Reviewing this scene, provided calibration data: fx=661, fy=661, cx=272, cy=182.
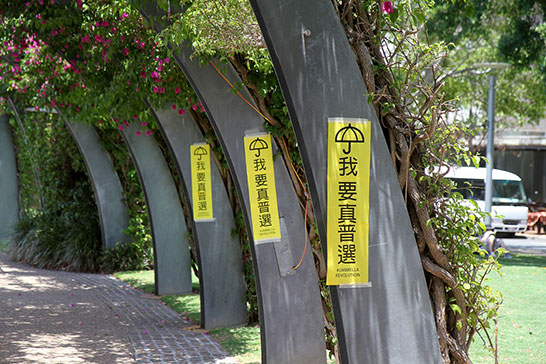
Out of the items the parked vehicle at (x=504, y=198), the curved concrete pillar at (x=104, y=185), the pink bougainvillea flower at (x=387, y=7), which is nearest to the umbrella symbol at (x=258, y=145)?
the pink bougainvillea flower at (x=387, y=7)

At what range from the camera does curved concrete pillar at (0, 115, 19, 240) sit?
21.3 meters

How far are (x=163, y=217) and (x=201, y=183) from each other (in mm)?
3201

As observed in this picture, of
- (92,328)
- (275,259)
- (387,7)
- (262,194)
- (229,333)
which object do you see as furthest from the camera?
(92,328)

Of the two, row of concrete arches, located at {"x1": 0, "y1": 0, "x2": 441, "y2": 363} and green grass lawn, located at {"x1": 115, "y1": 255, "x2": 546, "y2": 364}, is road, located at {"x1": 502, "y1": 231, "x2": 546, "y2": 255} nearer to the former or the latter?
green grass lawn, located at {"x1": 115, "y1": 255, "x2": 546, "y2": 364}

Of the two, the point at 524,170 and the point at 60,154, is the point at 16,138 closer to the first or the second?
the point at 60,154

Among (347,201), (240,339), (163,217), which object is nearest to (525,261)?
(163,217)

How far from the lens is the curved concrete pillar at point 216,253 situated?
25.8 ft

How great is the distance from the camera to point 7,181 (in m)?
21.5

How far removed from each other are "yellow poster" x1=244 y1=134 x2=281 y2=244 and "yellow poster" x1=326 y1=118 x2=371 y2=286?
2392 millimetres

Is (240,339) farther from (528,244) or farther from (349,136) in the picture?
(528,244)

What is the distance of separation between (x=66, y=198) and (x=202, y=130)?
8179 mm

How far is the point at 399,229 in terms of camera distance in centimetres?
314

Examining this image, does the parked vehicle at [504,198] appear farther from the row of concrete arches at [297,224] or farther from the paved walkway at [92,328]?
the row of concrete arches at [297,224]

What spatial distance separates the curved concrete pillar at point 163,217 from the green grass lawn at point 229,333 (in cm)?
35
